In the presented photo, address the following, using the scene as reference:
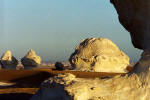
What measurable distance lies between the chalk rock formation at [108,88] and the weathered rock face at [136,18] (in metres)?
0.45

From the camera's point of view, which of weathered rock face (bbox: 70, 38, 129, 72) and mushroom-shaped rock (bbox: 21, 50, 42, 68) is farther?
mushroom-shaped rock (bbox: 21, 50, 42, 68)

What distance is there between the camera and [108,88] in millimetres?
3811

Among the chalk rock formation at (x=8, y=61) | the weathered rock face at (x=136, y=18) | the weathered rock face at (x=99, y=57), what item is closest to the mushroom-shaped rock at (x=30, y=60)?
the chalk rock formation at (x=8, y=61)

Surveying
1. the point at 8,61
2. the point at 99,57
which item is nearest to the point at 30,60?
the point at 8,61

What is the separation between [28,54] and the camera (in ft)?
111

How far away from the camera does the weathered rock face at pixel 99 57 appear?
2369 centimetres

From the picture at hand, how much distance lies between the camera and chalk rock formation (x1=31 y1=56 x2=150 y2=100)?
358cm

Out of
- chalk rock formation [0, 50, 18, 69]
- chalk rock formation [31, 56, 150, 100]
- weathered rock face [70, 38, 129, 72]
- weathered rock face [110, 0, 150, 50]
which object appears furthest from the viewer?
chalk rock formation [0, 50, 18, 69]

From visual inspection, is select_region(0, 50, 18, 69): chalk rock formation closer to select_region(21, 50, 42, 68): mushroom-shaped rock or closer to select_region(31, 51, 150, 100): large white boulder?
select_region(21, 50, 42, 68): mushroom-shaped rock

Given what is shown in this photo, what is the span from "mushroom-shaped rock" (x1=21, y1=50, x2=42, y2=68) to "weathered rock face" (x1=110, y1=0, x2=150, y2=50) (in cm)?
2871

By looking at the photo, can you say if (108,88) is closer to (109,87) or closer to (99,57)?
(109,87)

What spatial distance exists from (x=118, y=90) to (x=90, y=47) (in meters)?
20.9

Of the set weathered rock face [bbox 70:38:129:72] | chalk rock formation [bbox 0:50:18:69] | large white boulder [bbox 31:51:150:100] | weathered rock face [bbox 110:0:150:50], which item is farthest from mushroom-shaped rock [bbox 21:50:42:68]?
large white boulder [bbox 31:51:150:100]

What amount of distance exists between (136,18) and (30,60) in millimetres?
29217
